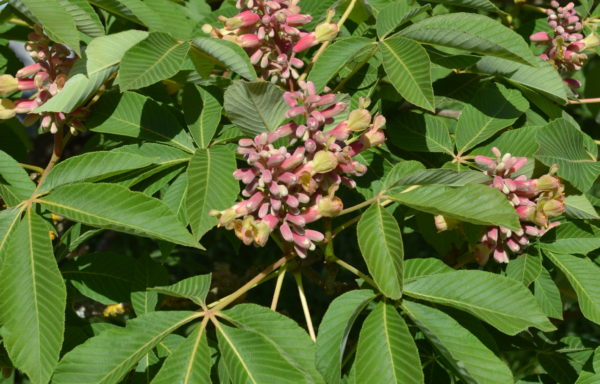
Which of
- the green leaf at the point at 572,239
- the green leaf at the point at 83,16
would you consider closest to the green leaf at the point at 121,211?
the green leaf at the point at 83,16

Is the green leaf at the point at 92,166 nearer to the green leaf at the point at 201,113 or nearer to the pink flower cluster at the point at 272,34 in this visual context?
the green leaf at the point at 201,113

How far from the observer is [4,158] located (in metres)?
1.41

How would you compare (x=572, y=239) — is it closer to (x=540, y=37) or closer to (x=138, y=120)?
(x=540, y=37)

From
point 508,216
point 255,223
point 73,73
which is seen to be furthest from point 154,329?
point 508,216

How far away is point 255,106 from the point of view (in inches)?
50.6

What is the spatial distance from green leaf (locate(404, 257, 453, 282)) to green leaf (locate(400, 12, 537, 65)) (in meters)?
0.46

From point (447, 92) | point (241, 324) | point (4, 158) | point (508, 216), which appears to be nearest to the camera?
point (508, 216)

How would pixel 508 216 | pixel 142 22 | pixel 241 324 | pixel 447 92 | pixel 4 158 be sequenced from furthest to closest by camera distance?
pixel 447 92 → pixel 142 22 → pixel 4 158 → pixel 241 324 → pixel 508 216

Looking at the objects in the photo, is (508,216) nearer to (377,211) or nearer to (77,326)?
(377,211)

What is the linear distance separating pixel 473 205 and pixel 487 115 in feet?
1.56

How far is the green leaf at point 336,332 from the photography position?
1.20 meters

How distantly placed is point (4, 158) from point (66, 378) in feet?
1.66

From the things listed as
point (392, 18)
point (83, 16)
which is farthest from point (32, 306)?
point (392, 18)

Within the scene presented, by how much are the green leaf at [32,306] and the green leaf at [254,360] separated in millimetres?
313
